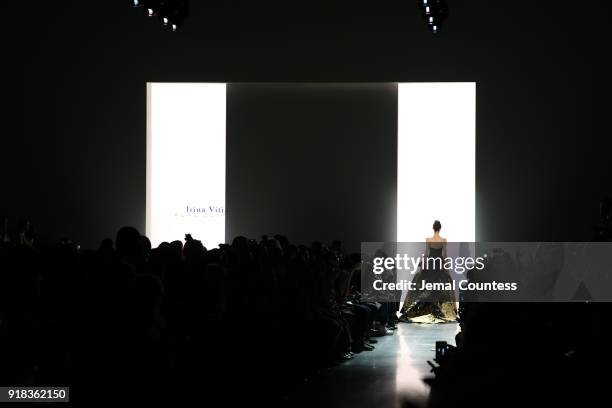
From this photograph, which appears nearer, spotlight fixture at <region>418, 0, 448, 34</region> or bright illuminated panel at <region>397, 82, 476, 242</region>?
spotlight fixture at <region>418, 0, 448, 34</region>

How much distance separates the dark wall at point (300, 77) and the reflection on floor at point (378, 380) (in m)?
3.78

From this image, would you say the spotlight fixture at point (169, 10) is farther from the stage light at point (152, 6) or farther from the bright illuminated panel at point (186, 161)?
the bright illuminated panel at point (186, 161)

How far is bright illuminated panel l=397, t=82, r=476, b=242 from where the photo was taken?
11164 millimetres

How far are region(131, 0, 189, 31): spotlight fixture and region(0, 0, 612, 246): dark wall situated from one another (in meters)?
1.92

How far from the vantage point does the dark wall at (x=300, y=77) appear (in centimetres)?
1073

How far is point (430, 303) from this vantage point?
32.3 feet

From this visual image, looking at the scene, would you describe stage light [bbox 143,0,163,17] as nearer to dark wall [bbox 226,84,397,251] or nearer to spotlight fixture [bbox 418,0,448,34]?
dark wall [bbox 226,84,397,251]

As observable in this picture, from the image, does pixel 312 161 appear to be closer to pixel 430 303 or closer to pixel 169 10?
pixel 430 303

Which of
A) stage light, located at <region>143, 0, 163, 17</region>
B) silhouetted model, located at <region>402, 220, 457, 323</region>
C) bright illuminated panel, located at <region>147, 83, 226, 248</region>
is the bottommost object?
silhouetted model, located at <region>402, 220, 457, 323</region>

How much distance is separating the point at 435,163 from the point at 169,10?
433cm

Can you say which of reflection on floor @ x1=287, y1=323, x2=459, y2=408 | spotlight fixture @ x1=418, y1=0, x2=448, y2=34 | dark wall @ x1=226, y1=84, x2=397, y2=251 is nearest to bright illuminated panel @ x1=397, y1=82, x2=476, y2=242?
dark wall @ x1=226, y1=84, x2=397, y2=251

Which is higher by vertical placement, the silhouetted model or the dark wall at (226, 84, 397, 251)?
the dark wall at (226, 84, 397, 251)

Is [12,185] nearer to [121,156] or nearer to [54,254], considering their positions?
[121,156]

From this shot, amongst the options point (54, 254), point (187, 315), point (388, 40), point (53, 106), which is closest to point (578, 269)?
point (187, 315)
